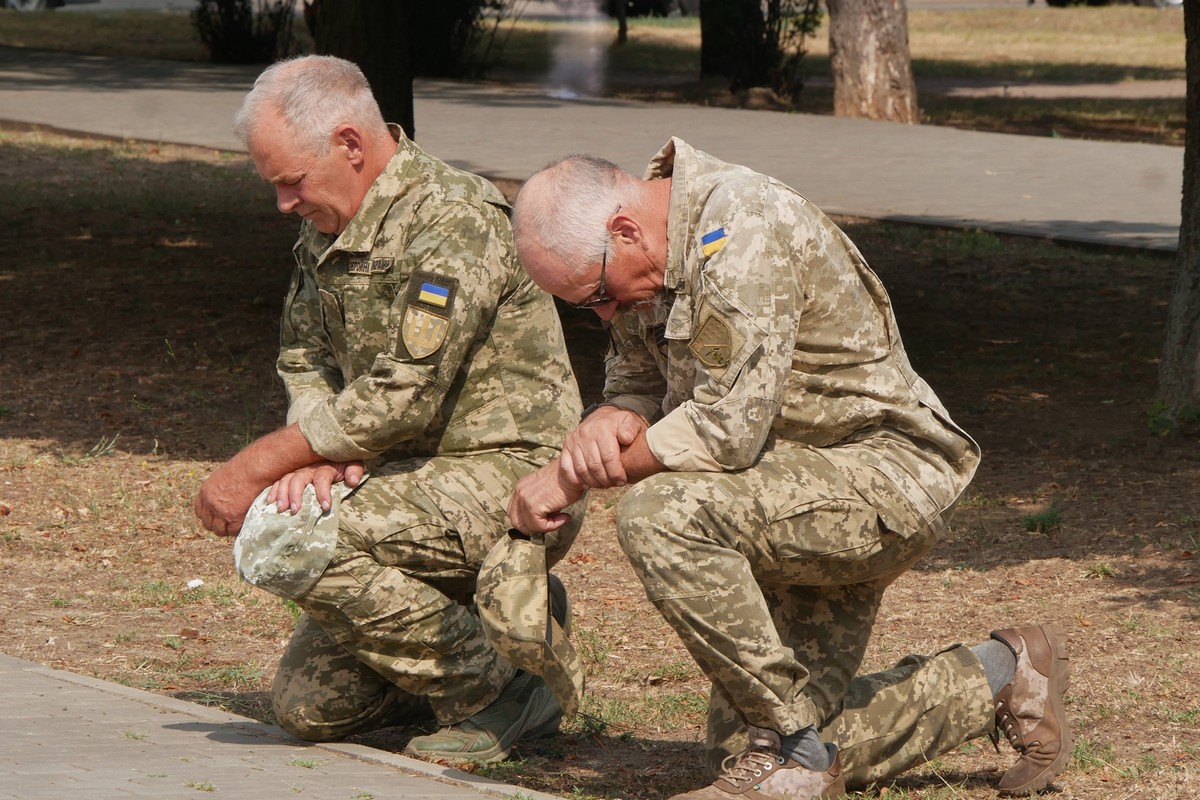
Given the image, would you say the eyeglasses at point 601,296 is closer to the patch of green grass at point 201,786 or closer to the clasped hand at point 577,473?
the clasped hand at point 577,473

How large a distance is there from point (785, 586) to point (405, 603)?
0.88 metres

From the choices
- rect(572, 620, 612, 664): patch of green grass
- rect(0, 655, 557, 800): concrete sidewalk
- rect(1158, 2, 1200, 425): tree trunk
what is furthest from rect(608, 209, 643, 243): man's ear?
rect(1158, 2, 1200, 425): tree trunk

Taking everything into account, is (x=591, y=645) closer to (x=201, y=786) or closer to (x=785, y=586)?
(x=785, y=586)

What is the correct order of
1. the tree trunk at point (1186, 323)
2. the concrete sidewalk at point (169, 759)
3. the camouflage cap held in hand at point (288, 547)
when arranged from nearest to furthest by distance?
1. the concrete sidewalk at point (169, 759)
2. the camouflage cap held in hand at point (288, 547)
3. the tree trunk at point (1186, 323)

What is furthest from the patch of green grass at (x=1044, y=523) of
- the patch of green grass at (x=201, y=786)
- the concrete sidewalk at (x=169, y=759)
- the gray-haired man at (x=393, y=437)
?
the patch of green grass at (x=201, y=786)

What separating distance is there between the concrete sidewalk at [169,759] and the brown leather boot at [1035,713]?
1.11 meters

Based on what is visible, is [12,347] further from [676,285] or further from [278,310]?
[676,285]

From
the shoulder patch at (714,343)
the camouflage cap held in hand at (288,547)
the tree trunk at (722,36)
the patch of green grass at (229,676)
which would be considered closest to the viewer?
the shoulder patch at (714,343)

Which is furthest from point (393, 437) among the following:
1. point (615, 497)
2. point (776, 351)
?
point (615, 497)

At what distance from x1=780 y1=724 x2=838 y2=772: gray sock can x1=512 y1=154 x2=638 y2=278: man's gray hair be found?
1080 mm

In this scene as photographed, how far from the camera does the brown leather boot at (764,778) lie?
356 centimetres

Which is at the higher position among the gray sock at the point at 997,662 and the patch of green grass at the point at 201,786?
the gray sock at the point at 997,662

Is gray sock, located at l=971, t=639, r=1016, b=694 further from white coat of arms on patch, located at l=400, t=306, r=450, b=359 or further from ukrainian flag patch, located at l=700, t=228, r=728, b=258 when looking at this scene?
white coat of arms on patch, located at l=400, t=306, r=450, b=359

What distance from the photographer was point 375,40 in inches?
405
